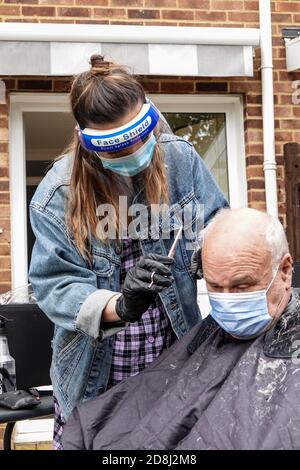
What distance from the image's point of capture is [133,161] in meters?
1.97

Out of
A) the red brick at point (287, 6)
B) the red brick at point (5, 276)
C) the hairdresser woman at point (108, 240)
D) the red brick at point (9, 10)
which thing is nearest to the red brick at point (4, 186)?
the red brick at point (5, 276)

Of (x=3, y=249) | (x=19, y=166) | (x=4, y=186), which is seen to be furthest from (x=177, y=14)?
(x=3, y=249)

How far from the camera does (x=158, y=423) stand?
1860 mm

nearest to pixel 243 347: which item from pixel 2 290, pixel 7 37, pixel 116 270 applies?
pixel 116 270

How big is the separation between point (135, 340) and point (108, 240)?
0.30 meters

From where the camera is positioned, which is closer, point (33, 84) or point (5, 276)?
point (5, 276)

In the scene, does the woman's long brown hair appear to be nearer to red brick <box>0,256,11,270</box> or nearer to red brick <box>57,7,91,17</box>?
red brick <box>0,256,11,270</box>

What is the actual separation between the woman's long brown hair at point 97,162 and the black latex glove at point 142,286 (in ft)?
0.84

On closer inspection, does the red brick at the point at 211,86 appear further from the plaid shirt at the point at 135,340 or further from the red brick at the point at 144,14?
the plaid shirt at the point at 135,340

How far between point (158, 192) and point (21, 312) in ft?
3.88

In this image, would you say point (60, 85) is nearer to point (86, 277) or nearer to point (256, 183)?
point (256, 183)

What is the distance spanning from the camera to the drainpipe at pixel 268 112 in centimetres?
419

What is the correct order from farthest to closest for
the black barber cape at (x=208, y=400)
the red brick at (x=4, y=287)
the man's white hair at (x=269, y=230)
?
the red brick at (x=4, y=287), the man's white hair at (x=269, y=230), the black barber cape at (x=208, y=400)

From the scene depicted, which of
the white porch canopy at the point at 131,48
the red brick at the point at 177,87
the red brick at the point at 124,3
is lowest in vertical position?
the red brick at the point at 177,87
